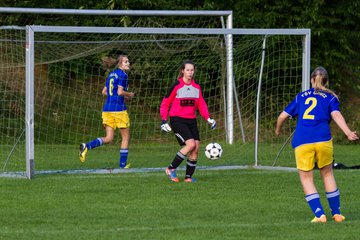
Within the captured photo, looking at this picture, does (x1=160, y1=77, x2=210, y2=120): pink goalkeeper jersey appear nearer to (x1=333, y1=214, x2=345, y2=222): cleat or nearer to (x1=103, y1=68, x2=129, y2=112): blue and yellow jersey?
(x1=103, y1=68, x2=129, y2=112): blue and yellow jersey

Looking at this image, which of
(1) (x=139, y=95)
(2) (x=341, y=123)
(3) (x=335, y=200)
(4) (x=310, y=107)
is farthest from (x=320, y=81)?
(1) (x=139, y=95)

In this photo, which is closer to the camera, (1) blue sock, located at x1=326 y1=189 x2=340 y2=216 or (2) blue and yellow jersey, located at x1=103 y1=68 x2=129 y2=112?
(1) blue sock, located at x1=326 y1=189 x2=340 y2=216

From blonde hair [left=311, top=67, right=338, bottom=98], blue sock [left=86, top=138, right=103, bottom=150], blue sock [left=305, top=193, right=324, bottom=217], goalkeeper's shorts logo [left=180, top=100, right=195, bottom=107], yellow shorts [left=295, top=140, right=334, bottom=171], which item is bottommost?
blue sock [left=305, top=193, right=324, bottom=217]

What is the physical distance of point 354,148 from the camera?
22.3m

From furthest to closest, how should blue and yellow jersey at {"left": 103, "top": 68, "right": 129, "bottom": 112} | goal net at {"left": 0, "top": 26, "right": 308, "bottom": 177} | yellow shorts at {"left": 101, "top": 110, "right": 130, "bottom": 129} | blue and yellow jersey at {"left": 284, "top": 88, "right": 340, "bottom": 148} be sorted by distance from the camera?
goal net at {"left": 0, "top": 26, "right": 308, "bottom": 177} → yellow shorts at {"left": 101, "top": 110, "right": 130, "bottom": 129} → blue and yellow jersey at {"left": 103, "top": 68, "right": 129, "bottom": 112} → blue and yellow jersey at {"left": 284, "top": 88, "right": 340, "bottom": 148}

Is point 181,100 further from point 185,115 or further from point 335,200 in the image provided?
point 335,200

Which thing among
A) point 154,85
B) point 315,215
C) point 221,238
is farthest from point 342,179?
point 154,85

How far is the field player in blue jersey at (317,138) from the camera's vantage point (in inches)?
378

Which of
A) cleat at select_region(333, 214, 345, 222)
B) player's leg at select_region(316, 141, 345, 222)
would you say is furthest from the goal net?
cleat at select_region(333, 214, 345, 222)

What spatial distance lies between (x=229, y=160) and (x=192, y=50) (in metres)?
2.48

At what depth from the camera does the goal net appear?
17656 millimetres

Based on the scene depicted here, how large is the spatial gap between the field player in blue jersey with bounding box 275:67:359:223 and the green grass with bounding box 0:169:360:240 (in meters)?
0.30

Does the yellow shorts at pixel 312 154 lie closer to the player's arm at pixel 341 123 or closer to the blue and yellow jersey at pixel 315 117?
the blue and yellow jersey at pixel 315 117

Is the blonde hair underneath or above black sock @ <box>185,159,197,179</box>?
above
